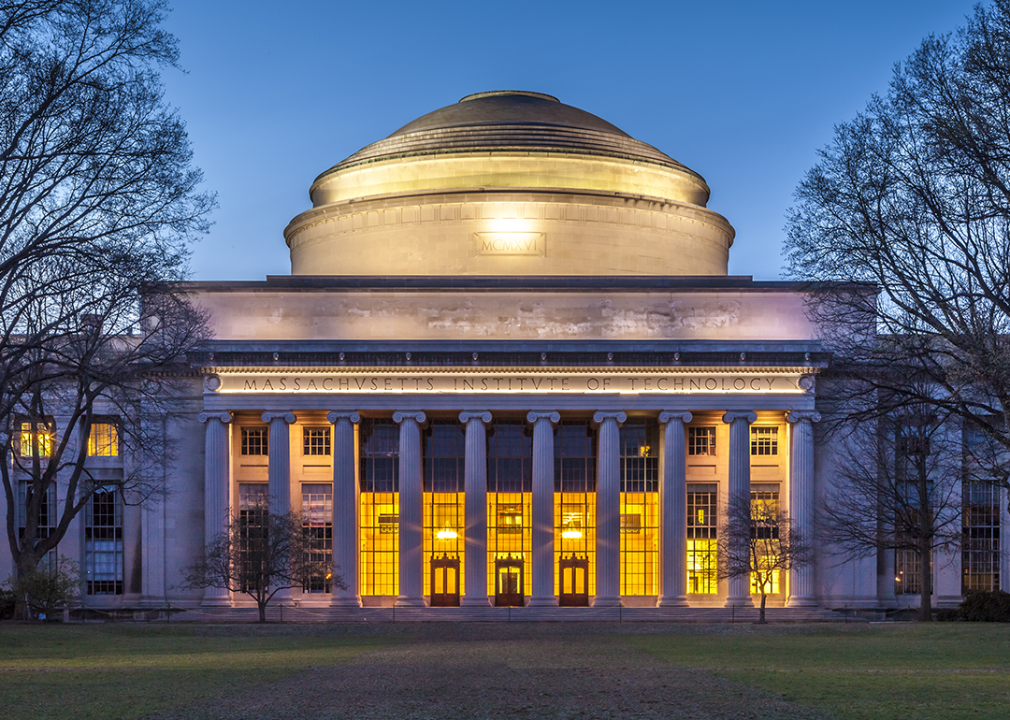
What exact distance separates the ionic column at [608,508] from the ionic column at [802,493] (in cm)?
809

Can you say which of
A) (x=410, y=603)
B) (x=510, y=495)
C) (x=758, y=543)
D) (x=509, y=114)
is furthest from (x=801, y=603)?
(x=509, y=114)

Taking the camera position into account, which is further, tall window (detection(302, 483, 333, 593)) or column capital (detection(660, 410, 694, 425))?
tall window (detection(302, 483, 333, 593))

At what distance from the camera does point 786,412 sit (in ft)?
224

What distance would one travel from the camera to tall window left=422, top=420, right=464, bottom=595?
70.2 meters

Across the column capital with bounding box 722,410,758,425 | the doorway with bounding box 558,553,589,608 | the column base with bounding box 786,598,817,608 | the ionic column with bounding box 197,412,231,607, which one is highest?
the column capital with bounding box 722,410,758,425

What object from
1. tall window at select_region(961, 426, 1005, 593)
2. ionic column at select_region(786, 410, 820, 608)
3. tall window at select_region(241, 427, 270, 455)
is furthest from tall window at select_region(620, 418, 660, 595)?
tall window at select_region(241, 427, 270, 455)

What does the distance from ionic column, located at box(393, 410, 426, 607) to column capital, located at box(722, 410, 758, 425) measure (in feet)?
46.8

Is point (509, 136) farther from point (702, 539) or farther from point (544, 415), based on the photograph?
point (702, 539)

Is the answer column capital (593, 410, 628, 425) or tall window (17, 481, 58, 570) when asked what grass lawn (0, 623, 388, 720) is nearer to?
tall window (17, 481, 58, 570)

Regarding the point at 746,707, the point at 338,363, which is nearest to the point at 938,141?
the point at 746,707

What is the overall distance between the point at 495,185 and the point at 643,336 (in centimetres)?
1319

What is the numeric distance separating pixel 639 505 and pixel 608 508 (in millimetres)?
3183

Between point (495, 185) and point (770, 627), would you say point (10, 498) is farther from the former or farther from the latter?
point (495, 185)

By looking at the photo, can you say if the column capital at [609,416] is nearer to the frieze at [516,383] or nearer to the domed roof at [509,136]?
the frieze at [516,383]
